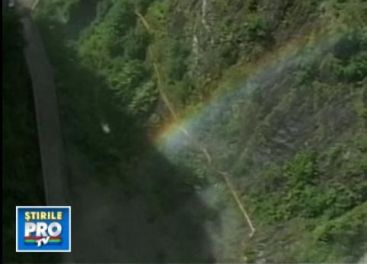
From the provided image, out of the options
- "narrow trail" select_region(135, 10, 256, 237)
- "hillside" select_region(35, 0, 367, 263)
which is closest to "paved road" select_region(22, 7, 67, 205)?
"hillside" select_region(35, 0, 367, 263)

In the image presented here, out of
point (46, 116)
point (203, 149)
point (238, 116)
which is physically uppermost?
point (46, 116)

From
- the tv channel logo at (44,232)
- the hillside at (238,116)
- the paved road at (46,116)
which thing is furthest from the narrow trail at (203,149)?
the tv channel logo at (44,232)

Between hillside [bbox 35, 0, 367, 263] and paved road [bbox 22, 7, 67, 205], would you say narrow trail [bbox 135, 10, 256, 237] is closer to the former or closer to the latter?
hillside [bbox 35, 0, 367, 263]

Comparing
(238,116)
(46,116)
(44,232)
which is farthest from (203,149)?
(44,232)

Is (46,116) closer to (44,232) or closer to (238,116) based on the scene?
(238,116)

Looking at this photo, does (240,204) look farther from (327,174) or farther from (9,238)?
(9,238)
